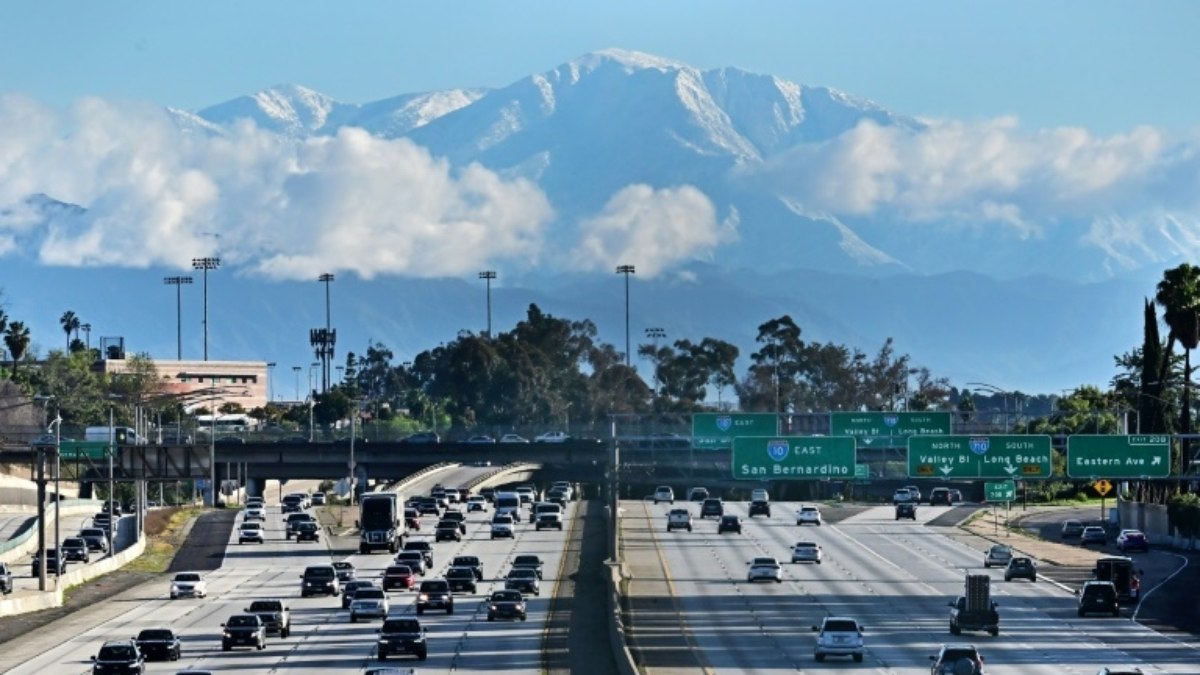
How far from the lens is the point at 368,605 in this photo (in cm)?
9288

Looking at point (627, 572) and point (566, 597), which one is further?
point (627, 572)

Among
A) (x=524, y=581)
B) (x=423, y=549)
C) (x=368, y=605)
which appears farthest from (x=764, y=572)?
(x=368, y=605)

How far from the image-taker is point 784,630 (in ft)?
294

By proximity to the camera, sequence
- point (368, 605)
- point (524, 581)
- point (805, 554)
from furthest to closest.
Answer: point (805, 554)
point (524, 581)
point (368, 605)

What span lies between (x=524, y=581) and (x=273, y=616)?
72.1 feet

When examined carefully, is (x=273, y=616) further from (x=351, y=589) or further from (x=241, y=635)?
(x=351, y=589)

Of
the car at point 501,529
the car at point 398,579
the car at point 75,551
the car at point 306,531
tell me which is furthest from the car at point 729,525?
the car at point 398,579


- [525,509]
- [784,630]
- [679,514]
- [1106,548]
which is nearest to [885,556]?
[1106,548]

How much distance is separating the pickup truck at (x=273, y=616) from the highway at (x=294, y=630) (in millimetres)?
793

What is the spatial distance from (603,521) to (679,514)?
8.78m

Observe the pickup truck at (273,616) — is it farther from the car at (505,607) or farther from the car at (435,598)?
the car at (435,598)

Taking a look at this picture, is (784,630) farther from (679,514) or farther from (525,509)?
(525,509)

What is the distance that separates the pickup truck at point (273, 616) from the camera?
86.2m

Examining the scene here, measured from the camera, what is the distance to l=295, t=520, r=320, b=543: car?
151125mm
